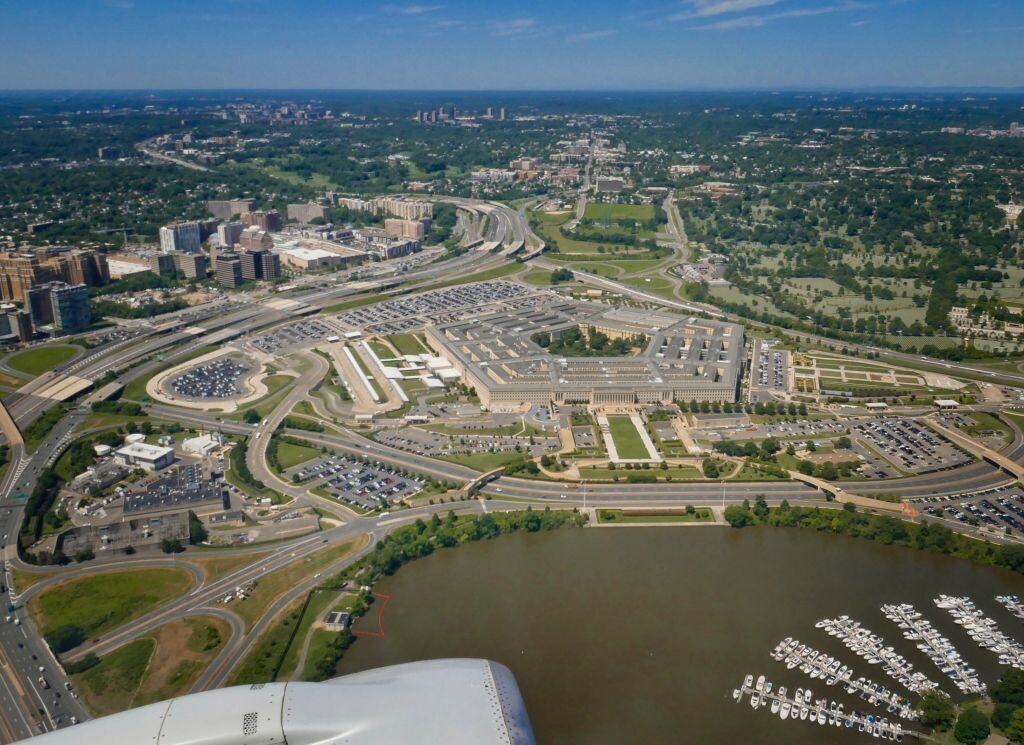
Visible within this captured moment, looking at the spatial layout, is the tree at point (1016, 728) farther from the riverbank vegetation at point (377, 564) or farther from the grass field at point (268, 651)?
the grass field at point (268, 651)

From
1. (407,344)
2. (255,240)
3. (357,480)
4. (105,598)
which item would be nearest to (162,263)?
(255,240)

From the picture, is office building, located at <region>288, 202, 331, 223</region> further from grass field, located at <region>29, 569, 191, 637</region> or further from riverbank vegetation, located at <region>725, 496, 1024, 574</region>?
riverbank vegetation, located at <region>725, 496, 1024, 574</region>

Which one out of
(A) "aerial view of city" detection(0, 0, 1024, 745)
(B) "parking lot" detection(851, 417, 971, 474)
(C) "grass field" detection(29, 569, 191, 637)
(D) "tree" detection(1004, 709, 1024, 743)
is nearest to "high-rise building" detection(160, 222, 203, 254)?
(A) "aerial view of city" detection(0, 0, 1024, 745)

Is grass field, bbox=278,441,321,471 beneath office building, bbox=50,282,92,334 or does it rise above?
beneath

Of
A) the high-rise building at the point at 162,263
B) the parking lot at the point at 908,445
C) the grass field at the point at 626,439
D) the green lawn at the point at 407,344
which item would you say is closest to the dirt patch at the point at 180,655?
the grass field at the point at 626,439

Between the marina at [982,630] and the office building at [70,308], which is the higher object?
the office building at [70,308]

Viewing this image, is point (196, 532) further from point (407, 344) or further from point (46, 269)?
point (46, 269)
